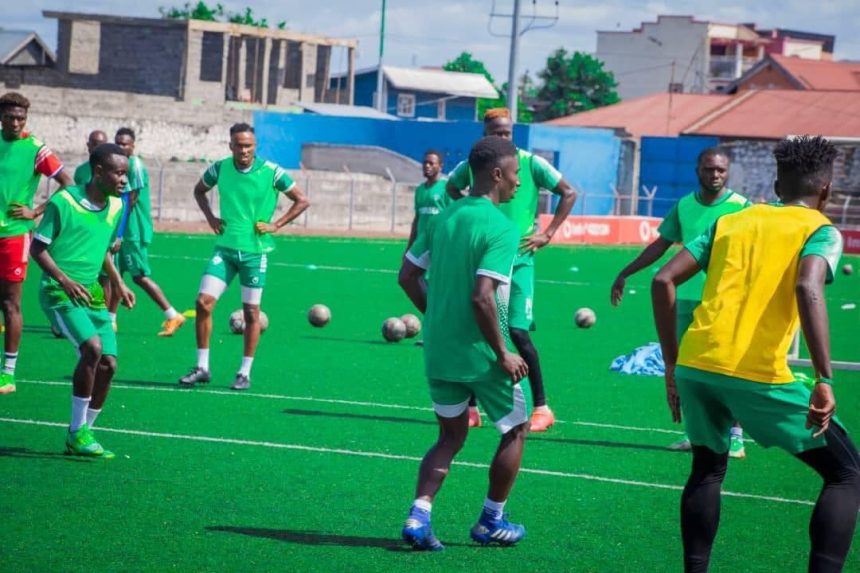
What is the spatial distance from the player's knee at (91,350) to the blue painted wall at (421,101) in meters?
82.3

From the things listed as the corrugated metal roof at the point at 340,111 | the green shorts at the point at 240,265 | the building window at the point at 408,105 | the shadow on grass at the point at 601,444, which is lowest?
the shadow on grass at the point at 601,444

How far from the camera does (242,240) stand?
1271cm

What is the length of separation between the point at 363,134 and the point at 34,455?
52012 mm

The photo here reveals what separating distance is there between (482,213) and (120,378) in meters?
6.71

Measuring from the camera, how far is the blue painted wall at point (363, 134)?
190ft

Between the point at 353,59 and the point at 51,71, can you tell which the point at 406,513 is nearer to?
the point at 51,71

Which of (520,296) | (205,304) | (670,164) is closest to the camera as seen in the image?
(520,296)

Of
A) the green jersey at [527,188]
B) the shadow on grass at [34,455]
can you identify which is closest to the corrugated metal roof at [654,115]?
the green jersey at [527,188]

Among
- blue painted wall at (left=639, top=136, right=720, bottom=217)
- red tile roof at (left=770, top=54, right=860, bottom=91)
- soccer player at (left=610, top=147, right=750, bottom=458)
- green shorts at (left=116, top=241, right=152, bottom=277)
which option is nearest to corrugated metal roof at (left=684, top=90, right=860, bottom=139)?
blue painted wall at (left=639, top=136, right=720, bottom=217)

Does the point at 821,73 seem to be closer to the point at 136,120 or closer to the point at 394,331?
the point at 136,120

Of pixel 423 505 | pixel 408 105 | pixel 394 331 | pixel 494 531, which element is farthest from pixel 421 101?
pixel 423 505

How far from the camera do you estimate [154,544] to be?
716 centimetres

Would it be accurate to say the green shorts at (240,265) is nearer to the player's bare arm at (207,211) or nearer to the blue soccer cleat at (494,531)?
the player's bare arm at (207,211)

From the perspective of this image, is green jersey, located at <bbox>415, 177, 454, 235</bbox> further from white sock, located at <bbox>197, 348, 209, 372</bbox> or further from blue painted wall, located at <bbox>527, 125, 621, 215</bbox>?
blue painted wall, located at <bbox>527, 125, 621, 215</bbox>
